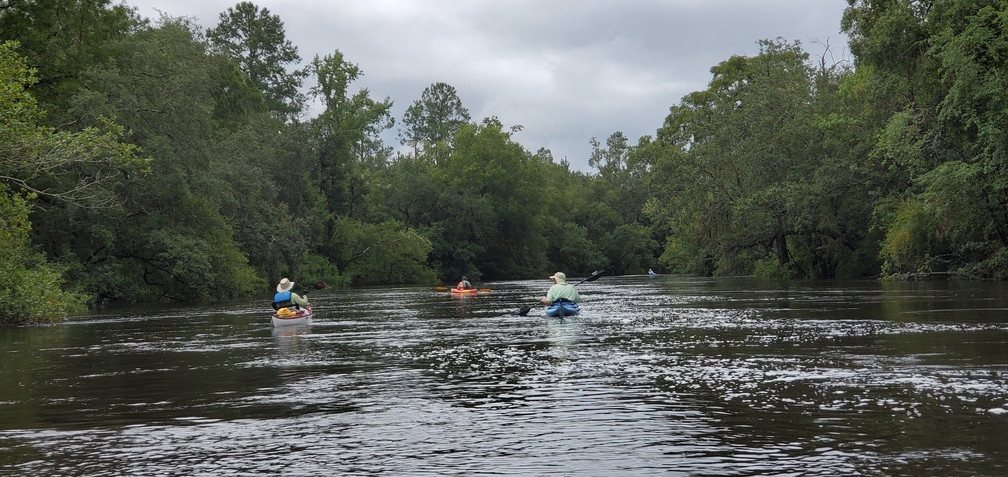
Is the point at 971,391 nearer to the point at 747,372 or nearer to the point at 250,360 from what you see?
the point at 747,372

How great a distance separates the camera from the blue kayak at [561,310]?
26.7 meters

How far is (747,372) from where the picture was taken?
13.2 m

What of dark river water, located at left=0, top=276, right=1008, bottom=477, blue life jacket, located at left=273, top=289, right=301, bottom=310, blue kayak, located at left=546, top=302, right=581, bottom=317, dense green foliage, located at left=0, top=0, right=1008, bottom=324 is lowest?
dark river water, located at left=0, top=276, right=1008, bottom=477

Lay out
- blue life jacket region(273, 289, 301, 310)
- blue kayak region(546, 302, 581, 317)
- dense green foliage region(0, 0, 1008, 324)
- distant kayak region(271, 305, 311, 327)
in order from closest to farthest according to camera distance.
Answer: distant kayak region(271, 305, 311, 327), blue kayak region(546, 302, 581, 317), blue life jacket region(273, 289, 301, 310), dense green foliage region(0, 0, 1008, 324)

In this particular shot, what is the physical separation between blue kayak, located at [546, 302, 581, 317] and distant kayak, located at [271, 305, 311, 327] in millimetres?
6893

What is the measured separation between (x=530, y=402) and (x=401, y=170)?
8364 centimetres

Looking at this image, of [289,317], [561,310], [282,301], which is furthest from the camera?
[282,301]

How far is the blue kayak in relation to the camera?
1049 inches

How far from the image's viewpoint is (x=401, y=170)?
93.6m

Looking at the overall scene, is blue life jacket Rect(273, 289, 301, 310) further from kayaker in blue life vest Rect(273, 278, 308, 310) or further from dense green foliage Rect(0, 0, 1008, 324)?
dense green foliage Rect(0, 0, 1008, 324)

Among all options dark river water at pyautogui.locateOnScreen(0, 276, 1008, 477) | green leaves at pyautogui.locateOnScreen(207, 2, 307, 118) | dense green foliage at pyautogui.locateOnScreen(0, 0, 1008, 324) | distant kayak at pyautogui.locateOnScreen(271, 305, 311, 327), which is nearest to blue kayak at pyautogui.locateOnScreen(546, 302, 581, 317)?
dark river water at pyautogui.locateOnScreen(0, 276, 1008, 477)

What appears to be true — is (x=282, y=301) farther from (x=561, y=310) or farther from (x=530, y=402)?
(x=530, y=402)

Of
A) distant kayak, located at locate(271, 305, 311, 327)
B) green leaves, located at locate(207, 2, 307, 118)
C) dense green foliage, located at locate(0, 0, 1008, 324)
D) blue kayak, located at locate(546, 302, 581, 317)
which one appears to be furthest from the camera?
green leaves, located at locate(207, 2, 307, 118)

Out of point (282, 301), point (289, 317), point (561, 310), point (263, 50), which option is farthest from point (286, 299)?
point (263, 50)
